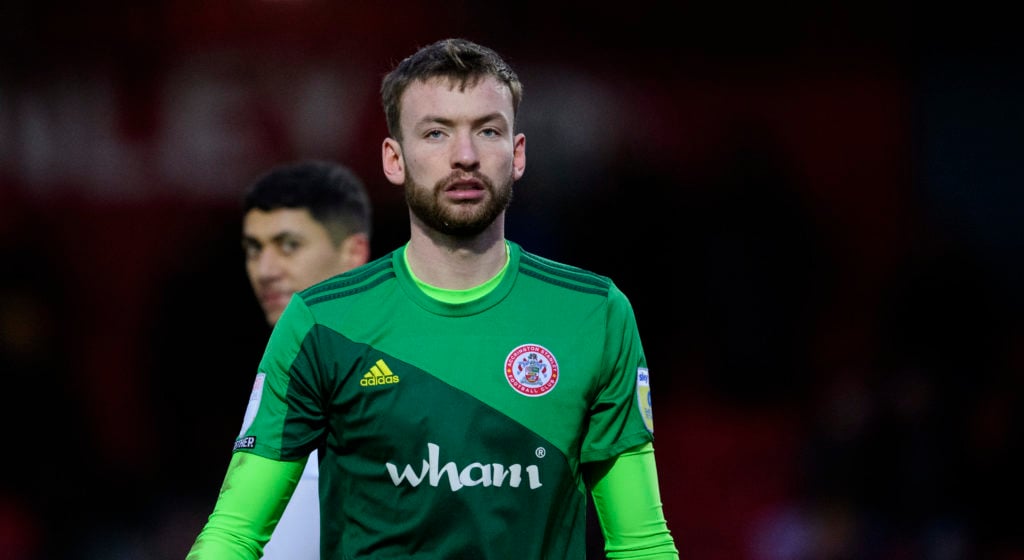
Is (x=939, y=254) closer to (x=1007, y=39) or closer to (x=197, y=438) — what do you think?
(x=1007, y=39)

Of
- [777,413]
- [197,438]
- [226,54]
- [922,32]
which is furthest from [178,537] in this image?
[922,32]

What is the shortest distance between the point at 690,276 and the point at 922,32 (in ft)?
5.69

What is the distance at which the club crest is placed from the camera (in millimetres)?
2355

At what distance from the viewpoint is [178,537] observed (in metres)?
5.93

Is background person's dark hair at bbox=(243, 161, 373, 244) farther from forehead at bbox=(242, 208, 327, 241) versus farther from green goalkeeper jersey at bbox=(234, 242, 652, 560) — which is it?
green goalkeeper jersey at bbox=(234, 242, 652, 560)

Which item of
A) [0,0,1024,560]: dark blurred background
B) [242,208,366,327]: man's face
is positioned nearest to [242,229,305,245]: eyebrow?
[242,208,366,327]: man's face

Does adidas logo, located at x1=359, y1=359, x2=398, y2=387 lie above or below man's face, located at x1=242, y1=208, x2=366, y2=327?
below

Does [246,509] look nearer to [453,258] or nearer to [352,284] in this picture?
[352,284]

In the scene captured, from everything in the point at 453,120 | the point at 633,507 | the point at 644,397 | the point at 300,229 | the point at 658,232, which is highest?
the point at 453,120

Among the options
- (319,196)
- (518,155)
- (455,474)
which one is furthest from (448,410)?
(319,196)

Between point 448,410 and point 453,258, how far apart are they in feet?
0.92

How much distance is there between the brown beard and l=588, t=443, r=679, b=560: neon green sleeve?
492 mm

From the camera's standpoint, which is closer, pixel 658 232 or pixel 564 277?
pixel 564 277

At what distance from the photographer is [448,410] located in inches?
91.4
